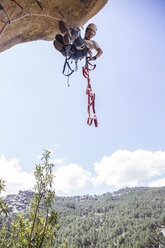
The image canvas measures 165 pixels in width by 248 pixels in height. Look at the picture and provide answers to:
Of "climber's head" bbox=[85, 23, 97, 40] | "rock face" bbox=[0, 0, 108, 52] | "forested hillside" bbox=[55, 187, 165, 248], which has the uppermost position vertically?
"rock face" bbox=[0, 0, 108, 52]

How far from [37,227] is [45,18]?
961 centimetres

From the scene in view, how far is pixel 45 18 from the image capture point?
566 cm

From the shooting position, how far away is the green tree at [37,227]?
800 cm

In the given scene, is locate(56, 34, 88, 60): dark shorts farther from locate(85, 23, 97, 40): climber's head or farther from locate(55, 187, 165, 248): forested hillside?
locate(55, 187, 165, 248): forested hillside

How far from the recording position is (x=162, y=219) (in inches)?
5374

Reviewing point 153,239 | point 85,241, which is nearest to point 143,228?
point 153,239

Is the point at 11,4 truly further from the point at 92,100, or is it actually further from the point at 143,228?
the point at 143,228

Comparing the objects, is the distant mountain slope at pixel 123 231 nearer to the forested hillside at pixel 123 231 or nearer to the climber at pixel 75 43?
the forested hillside at pixel 123 231

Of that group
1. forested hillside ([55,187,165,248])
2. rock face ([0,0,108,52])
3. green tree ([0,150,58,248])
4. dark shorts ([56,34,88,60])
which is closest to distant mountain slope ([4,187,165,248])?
forested hillside ([55,187,165,248])

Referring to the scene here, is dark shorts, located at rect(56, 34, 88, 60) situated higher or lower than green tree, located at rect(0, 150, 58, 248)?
higher

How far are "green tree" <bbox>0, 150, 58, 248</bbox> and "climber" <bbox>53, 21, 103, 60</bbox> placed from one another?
6.90 metres

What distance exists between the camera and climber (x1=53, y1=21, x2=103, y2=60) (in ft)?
14.9

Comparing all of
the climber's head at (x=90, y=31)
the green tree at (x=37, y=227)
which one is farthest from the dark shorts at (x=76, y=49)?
the green tree at (x=37, y=227)

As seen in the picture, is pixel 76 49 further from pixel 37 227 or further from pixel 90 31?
pixel 37 227
